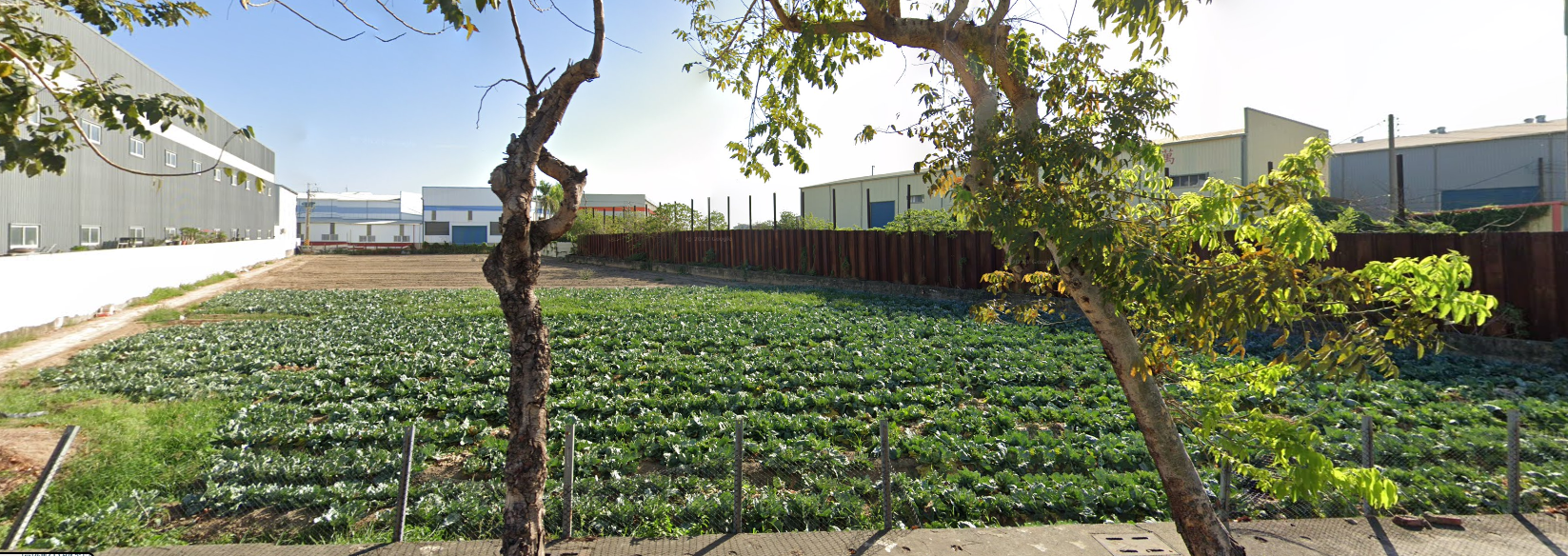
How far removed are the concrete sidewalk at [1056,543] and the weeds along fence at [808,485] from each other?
180mm

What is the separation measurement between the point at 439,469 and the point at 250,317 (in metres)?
14.1

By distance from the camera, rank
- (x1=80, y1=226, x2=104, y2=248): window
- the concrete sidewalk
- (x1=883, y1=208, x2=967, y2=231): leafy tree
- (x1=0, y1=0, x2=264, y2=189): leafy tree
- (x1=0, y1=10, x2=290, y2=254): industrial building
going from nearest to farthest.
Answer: (x1=0, y1=0, x2=264, y2=189): leafy tree < the concrete sidewalk < (x1=0, y1=10, x2=290, y2=254): industrial building < (x1=80, y1=226, x2=104, y2=248): window < (x1=883, y1=208, x2=967, y2=231): leafy tree

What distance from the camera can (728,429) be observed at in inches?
282

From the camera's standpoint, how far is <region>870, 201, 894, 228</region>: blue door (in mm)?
43906

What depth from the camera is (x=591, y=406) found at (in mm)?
7980

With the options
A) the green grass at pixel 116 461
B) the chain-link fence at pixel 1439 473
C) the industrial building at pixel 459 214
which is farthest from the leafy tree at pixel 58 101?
the industrial building at pixel 459 214

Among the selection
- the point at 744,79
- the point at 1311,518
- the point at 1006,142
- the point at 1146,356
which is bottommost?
the point at 1311,518

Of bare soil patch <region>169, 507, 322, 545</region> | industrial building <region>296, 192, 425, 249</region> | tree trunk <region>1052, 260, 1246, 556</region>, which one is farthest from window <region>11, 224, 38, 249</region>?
industrial building <region>296, 192, 425, 249</region>

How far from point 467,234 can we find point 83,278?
6742 centimetres

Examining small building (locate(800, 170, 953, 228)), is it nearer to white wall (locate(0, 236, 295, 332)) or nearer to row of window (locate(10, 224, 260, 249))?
white wall (locate(0, 236, 295, 332))

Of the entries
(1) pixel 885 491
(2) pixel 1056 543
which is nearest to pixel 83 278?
(1) pixel 885 491

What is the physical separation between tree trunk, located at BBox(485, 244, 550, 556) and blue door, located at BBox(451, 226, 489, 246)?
83.8 metres

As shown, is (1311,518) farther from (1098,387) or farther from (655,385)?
(655,385)

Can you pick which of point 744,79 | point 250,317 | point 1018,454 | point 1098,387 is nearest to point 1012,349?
point 1098,387
